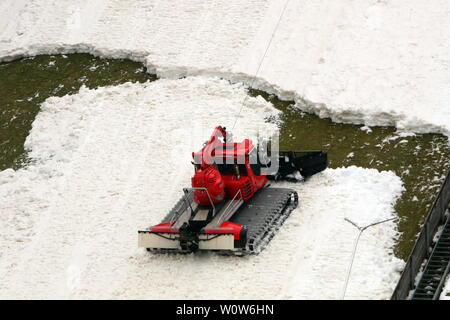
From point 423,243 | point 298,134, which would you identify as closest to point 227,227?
point 423,243

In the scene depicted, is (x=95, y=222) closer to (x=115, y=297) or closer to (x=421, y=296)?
(x=115, y=297)

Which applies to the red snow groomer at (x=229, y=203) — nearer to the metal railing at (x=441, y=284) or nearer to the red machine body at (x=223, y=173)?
Result: the red machine body at (x=223, y=173)

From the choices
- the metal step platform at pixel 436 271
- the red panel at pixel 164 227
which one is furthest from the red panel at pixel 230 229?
the metal step platform at pixel 436 271

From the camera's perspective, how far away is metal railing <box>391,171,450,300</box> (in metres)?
21.1

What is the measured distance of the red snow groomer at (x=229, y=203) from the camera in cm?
2341

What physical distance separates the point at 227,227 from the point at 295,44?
9.80 meters

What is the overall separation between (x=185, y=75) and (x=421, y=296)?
41.3 feet

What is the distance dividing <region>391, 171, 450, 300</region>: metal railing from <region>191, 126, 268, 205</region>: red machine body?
14.7 ft

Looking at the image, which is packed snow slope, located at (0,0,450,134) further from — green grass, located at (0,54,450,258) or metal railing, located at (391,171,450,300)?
metal railing, located at (391,171,450,300)

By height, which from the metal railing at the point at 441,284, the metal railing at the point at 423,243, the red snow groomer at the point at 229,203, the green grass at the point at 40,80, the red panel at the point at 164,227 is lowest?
the green grass at the point at 40,80

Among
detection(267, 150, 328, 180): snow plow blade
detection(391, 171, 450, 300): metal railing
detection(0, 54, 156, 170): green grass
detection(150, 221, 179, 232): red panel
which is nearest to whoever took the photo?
detection(391, 171, 450, 300): metal railing

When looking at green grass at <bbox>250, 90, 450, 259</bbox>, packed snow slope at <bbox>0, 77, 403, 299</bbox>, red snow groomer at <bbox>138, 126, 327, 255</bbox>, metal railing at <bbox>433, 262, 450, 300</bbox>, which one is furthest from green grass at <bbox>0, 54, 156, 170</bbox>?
metal railing at <bbox>433, 262, 450, 300</bbox>

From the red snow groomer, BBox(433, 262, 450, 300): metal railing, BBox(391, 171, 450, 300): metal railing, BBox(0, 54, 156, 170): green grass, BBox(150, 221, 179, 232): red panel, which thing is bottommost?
BBox(0, 54, 156, 170): green grass

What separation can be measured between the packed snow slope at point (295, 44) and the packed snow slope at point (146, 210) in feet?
4.59
